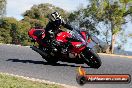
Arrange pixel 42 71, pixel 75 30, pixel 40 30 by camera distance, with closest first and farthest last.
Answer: pixel 42 71, pixel 75 30, pixel 40 30

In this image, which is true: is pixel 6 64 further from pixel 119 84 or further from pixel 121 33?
pixel 121 33

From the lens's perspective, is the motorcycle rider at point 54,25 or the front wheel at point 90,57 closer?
the front wheel at point 90,57

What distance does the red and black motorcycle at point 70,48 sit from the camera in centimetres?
1361

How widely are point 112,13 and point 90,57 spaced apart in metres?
30.0

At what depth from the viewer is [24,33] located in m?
41.0

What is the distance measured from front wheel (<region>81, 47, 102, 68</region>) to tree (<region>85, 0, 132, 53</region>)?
1123 inches

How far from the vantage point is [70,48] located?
46.1 feet

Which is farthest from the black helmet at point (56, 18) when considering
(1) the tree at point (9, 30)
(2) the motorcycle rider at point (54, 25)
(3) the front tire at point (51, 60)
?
(1) the tree at point (9, 30)

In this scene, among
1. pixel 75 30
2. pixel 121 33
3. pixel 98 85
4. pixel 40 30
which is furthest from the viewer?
pixel 121 33

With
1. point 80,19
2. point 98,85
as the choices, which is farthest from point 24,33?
point 98,85

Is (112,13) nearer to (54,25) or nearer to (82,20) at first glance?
(82,20)

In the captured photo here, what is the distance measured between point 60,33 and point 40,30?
937mm

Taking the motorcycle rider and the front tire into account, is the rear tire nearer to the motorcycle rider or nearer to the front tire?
the front tire

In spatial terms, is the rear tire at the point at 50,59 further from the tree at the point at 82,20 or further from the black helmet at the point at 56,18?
the tree at the point at 82,20
